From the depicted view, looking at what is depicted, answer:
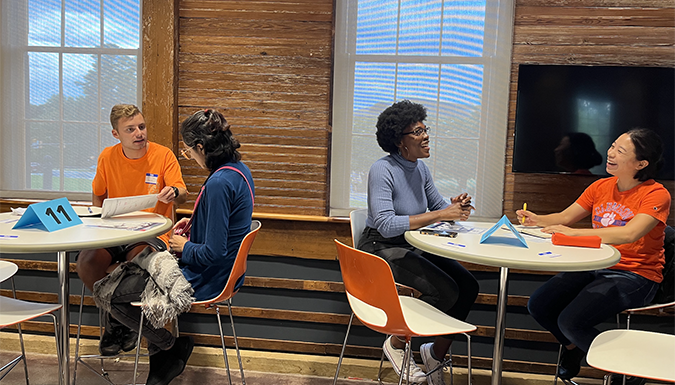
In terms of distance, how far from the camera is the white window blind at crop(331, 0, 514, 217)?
3273 mm

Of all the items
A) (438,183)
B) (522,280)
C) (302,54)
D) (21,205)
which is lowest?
(522,280)

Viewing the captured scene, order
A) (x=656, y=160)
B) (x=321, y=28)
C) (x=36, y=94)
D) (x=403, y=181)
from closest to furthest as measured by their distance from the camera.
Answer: (x=656, y=160), (x=403, y=181), (x=321, y=28), (x=36, y=94)

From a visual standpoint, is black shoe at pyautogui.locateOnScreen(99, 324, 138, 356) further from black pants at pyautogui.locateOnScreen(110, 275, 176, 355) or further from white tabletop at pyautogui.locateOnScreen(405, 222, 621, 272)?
white tabletop at pyautogui.locateOnScreen(405, 222, 621, 272)

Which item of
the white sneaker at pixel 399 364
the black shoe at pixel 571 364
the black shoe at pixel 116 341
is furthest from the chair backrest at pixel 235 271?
→ the black shoe at pixel 571 364

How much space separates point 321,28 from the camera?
3246mm

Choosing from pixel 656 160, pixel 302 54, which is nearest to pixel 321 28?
pixel 302 54

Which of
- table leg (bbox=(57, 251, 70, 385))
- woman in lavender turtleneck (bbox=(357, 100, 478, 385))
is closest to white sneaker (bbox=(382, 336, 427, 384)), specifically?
woman in lavender turtleneck (bbox=(357, 100, 478, 385))

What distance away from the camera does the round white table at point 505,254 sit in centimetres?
193

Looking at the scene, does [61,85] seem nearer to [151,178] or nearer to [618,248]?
[151,178]

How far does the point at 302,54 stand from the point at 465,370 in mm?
2167

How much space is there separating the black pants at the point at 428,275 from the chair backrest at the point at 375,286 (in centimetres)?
45

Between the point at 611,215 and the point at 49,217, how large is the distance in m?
2.58

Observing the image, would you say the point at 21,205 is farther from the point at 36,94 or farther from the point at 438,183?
the point at 438,183

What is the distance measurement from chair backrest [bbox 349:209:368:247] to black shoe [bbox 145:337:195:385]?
99 cm
